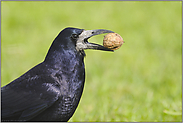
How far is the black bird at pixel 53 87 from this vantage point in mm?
2729

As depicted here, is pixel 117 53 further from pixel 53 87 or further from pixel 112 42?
pixel 53 87

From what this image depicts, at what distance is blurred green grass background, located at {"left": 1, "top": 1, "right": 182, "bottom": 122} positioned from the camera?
14.0 ft

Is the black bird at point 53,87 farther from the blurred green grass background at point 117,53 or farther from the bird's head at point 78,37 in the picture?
the blurred green grass background at point 117,53

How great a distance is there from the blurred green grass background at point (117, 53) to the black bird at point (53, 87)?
1151mm

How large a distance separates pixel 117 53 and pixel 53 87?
422cm

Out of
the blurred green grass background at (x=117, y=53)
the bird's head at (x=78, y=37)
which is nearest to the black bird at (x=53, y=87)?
the bird's head at (x=78, y=37)

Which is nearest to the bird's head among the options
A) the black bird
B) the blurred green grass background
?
the black bird

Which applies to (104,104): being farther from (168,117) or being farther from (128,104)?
(168,117)

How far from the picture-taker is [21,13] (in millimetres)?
8516

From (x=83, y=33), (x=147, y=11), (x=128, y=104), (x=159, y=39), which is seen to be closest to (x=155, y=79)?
(x=128, y=104)

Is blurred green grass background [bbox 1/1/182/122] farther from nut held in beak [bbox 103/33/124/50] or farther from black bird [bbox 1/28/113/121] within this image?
nut held in beak [bbox 103/33/124/50]

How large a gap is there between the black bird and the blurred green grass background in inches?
45.3

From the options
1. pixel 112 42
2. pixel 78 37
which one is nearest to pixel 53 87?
pixel 78 37

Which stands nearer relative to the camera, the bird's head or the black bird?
the black bird
